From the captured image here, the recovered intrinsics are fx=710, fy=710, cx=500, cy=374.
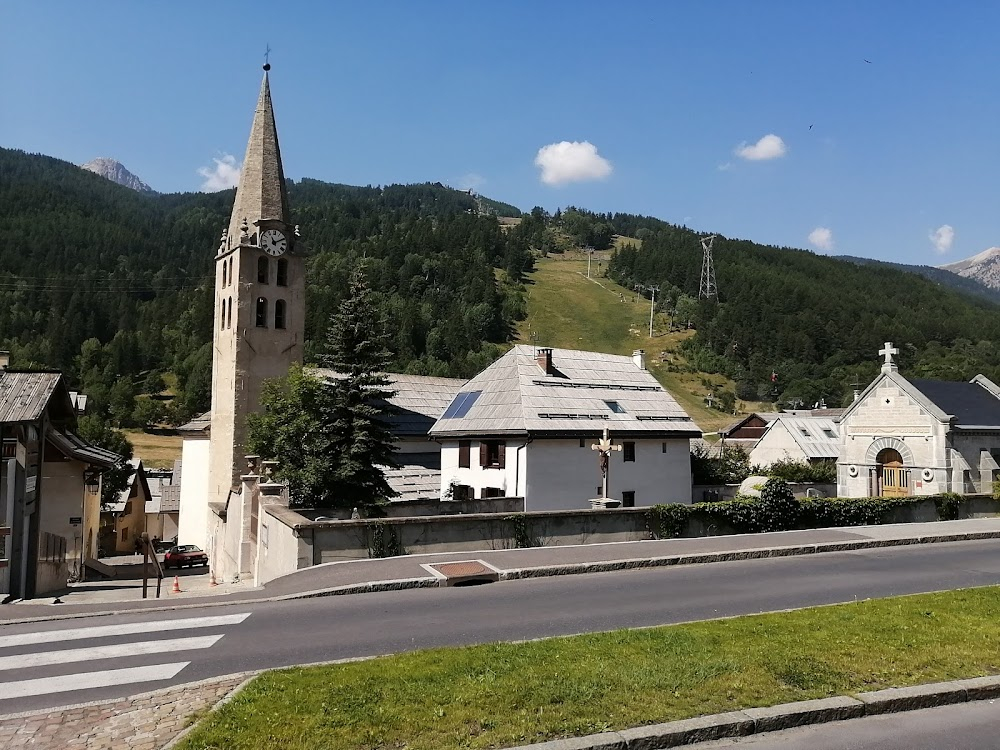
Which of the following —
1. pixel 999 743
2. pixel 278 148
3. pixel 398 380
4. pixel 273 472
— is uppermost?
pixel 278 148

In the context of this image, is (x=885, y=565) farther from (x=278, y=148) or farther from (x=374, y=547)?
(x=278, y=148)

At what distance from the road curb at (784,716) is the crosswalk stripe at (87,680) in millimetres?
4854

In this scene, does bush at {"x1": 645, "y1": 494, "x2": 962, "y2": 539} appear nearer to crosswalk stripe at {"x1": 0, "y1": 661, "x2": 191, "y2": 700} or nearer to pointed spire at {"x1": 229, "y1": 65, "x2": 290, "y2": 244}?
crosswalk stripe at {"x1": 0, "y1": 661, "x2": 191, "y2": 700}

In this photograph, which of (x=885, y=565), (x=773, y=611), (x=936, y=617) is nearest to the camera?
(x=936, y=617)

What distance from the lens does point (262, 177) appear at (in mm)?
44688

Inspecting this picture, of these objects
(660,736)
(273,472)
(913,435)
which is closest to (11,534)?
(273,472)

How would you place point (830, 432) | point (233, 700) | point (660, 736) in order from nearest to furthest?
point (660, 736)
point (233, 700)
point (830, 432)

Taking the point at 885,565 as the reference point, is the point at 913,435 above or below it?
above

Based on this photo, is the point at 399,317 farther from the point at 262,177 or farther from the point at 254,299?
the point at 254,299

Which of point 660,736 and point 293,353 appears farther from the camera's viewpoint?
point 293,353

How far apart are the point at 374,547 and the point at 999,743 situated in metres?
12.4

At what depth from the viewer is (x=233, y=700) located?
7.32m

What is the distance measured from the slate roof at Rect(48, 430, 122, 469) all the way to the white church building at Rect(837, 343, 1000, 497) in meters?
29.3

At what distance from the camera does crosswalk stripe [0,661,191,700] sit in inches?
318
